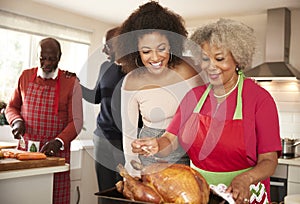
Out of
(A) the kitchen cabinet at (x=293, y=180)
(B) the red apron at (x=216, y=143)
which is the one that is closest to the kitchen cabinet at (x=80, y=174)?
(B) the red apron at (x=216, y=143)

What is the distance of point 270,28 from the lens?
65.8 inches

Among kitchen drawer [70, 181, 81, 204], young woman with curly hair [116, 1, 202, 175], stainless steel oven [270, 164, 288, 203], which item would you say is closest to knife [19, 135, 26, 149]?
kitchen drawer [70, 181, 81, 204]

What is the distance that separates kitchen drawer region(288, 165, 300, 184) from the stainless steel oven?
0.02 meters

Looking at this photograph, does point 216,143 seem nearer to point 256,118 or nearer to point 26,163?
point 256,118

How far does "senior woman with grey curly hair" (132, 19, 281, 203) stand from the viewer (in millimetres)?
573

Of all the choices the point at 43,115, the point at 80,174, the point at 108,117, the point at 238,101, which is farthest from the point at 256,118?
the point at 80,174

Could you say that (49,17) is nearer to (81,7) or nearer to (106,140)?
(81,7)

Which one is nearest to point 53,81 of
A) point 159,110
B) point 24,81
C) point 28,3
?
point 24,81

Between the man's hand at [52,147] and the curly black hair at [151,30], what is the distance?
1.23 feet

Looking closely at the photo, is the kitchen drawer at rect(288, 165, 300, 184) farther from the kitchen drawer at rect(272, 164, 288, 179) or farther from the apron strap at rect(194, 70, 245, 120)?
the apron strap at rect(194, 70, 245, 120)

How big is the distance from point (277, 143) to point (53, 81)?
691 millimetres

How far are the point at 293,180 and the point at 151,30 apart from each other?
41.0 inches

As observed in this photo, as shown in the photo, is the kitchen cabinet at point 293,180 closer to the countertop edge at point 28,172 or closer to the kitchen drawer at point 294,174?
the kitchen drawer at point 294,174

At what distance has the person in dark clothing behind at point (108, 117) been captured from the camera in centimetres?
85
